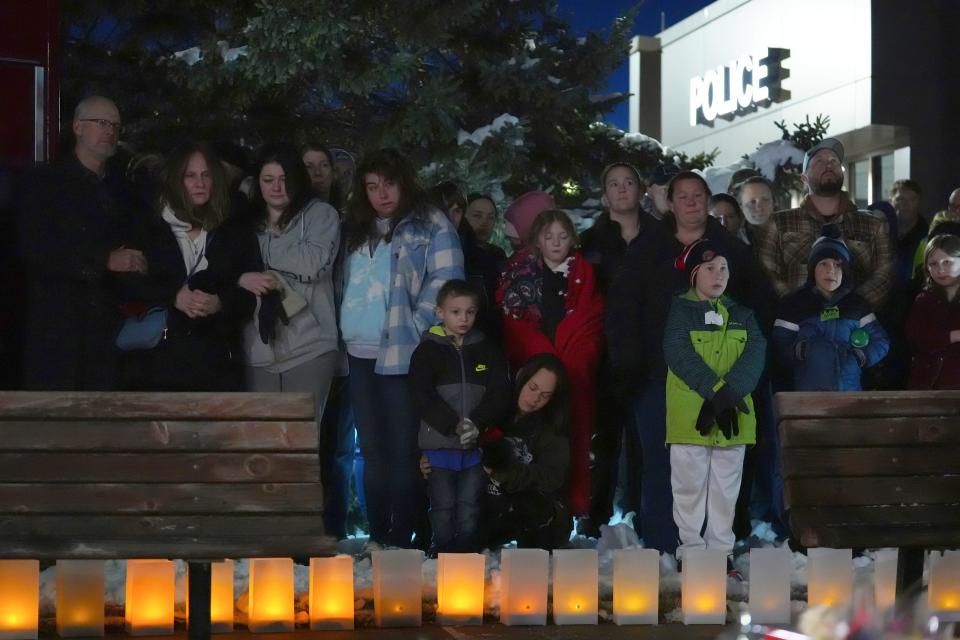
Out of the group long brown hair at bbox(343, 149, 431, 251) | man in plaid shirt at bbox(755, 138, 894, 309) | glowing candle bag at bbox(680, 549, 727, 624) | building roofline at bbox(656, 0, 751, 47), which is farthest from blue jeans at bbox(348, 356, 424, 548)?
building roofline at bbox(656, 0, 751, 47)

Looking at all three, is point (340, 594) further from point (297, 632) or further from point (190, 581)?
point (190, 581)

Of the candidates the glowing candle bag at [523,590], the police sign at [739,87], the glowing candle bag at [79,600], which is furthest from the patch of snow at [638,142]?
the police sign at [739,87]

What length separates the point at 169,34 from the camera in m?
14.7

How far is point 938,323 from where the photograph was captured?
823 cm

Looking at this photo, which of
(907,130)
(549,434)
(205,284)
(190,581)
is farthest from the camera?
(907,130)

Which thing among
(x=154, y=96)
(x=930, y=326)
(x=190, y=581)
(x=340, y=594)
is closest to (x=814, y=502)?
(x=340, y=594)

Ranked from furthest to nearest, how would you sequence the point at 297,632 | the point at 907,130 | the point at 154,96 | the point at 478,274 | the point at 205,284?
the point at 907,130 → the point at 154,96 → the point at 478,274 → the point at 205,284 → the point at 297,632

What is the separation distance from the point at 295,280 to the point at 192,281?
0.59m

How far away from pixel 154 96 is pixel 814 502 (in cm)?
1008

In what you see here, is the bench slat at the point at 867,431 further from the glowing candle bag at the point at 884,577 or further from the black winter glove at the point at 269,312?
the black winter glove at the point at 269,312

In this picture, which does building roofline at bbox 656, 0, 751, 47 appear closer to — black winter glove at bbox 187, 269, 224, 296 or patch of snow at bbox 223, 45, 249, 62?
patch of snow at bbox 223, 45, 249, 62

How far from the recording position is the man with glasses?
7.22 metres

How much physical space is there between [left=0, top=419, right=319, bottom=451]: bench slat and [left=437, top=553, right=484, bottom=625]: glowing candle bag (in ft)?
4.11

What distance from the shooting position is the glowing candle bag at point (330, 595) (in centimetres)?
616
